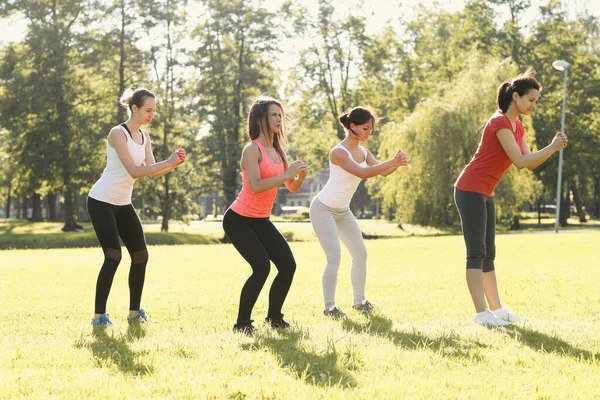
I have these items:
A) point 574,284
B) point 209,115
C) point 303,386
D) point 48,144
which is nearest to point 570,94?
point 209,115

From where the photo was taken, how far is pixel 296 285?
1218cm

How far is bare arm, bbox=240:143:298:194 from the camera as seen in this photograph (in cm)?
650

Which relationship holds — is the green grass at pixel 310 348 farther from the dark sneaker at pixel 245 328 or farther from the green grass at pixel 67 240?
the green grass at pixel 67 240

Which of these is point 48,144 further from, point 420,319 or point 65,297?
point 420,319

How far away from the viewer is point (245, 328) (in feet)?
21.8

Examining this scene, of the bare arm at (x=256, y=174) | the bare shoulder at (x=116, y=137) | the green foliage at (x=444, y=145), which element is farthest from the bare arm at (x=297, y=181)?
the green foliage at (x=444, y=145)

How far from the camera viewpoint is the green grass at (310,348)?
4398mm

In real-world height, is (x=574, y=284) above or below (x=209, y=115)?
below

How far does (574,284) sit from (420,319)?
15.2 ft

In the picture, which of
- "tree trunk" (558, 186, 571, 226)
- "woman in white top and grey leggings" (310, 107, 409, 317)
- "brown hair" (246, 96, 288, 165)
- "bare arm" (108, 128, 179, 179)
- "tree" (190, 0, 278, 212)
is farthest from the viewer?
"tree trunk" (558, 186, 571, 226)

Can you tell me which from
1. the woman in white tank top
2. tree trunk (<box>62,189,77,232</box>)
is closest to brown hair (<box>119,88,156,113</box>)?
the woman in white tank top

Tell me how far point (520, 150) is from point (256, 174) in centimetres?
267

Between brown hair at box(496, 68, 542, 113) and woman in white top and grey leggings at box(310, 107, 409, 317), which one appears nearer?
brown hair at box(496, 68, 542, 113)

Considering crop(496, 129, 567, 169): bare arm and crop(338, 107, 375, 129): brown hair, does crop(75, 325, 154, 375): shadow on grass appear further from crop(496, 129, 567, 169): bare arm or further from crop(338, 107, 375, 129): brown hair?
crop(496, 129, 567, 169): bare arm
